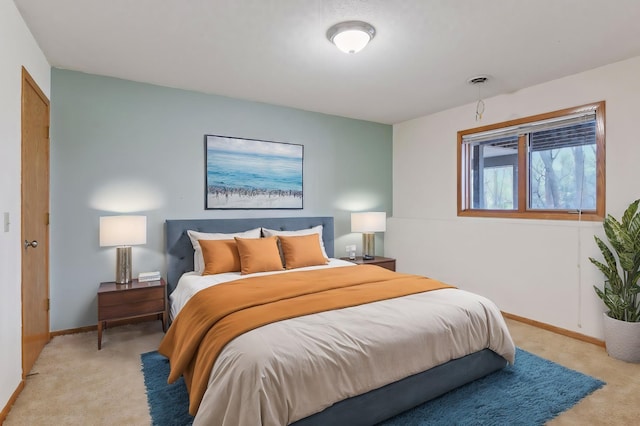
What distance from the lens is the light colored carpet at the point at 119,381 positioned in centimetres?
204

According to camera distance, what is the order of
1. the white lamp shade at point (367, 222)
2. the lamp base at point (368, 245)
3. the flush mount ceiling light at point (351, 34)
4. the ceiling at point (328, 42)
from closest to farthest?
the ceiling at point (328, 42) → the flush mount ceiling light at point (351, 34) → the white lamp shade at point (367, 222) → the lamp base at point (368, 245)

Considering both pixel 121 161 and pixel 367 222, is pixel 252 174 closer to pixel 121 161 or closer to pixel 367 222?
pixel 121 161

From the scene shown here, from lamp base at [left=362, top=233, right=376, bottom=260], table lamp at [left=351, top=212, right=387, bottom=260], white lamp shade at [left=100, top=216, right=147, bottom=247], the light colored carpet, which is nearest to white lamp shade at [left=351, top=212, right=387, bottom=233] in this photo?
table lamp at [left=351, top=212, right=387, bottom=260]

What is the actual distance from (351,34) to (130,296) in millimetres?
2819

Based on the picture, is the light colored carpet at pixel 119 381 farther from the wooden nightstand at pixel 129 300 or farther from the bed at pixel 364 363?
the bed at pixel 364 363

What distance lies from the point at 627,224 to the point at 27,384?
4576 millimetres

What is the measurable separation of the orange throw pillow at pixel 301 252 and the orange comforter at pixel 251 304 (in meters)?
0.46

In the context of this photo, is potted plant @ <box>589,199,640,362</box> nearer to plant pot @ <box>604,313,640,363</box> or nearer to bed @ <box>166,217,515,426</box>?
plant pot @ <box>604,313,640,363</box>

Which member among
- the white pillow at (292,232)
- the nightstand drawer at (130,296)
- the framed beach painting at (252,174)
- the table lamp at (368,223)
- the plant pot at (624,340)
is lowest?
the plant pot at (624,340)

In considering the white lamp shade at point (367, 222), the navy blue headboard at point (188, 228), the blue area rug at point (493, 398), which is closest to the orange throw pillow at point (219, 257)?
the navy blue headboard at point (188, 228)

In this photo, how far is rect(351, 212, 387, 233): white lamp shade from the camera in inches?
181

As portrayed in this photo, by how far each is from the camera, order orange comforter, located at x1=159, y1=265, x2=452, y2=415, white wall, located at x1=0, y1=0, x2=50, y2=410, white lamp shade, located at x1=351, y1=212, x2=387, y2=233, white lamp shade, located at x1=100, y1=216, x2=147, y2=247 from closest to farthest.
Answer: orange comforter, located at x1=159, y1=265, x2=452, y2=415
white wall, located at x1=0, y1=0, x2=50, y2=410
white lamp shade, located at x1=100, y1=216, x2=147, y2=247
white lamp shade, located at x1=351, y1=212, x2=387, y2=233

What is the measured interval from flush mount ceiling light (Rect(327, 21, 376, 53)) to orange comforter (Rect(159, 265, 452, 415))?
177 centimetres

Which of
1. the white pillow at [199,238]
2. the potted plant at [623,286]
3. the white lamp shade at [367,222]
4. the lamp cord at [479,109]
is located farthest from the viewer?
the white lamp shade at [367,222]
